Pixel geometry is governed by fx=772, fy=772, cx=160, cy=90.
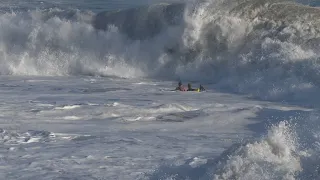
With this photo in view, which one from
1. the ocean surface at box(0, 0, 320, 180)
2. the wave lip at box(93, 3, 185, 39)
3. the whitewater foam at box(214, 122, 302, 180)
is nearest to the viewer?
the whitewater foam at box(214, 122, 302, 180)

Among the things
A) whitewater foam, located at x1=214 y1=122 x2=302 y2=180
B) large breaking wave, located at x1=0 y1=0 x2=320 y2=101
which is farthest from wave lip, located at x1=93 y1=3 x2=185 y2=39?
whitewater foam, located at x1=214 y1=122 x2=302 y2=180

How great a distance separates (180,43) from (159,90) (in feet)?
18.1

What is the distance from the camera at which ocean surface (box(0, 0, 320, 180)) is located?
971 centimetres

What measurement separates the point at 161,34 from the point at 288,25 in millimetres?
4656

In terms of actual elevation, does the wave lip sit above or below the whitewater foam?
above

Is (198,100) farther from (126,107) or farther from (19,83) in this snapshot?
(19,83)

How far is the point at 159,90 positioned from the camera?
19.4 meters

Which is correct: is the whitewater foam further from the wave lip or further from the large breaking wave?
the wave lip

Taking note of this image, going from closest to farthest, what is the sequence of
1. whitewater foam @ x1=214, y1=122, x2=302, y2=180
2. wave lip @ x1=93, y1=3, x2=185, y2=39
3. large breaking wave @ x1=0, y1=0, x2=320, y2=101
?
whitewater foam @ x1=214, y1=122, x2=302, y2=180, large breaking wave @ x1=0, y1=0, x2=320, y2=101, wave lip @ x1=93, y1=3, x2=185, y2=39

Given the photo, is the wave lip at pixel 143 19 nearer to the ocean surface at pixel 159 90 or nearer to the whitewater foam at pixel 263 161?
the ocean surface at pixel 159 90

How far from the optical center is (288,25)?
22.8 m

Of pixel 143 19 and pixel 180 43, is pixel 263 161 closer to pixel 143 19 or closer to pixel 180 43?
pixel 180 43

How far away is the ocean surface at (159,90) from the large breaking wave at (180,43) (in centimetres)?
4

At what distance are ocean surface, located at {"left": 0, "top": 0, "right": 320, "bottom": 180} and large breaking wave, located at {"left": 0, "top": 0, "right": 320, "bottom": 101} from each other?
4 cm
